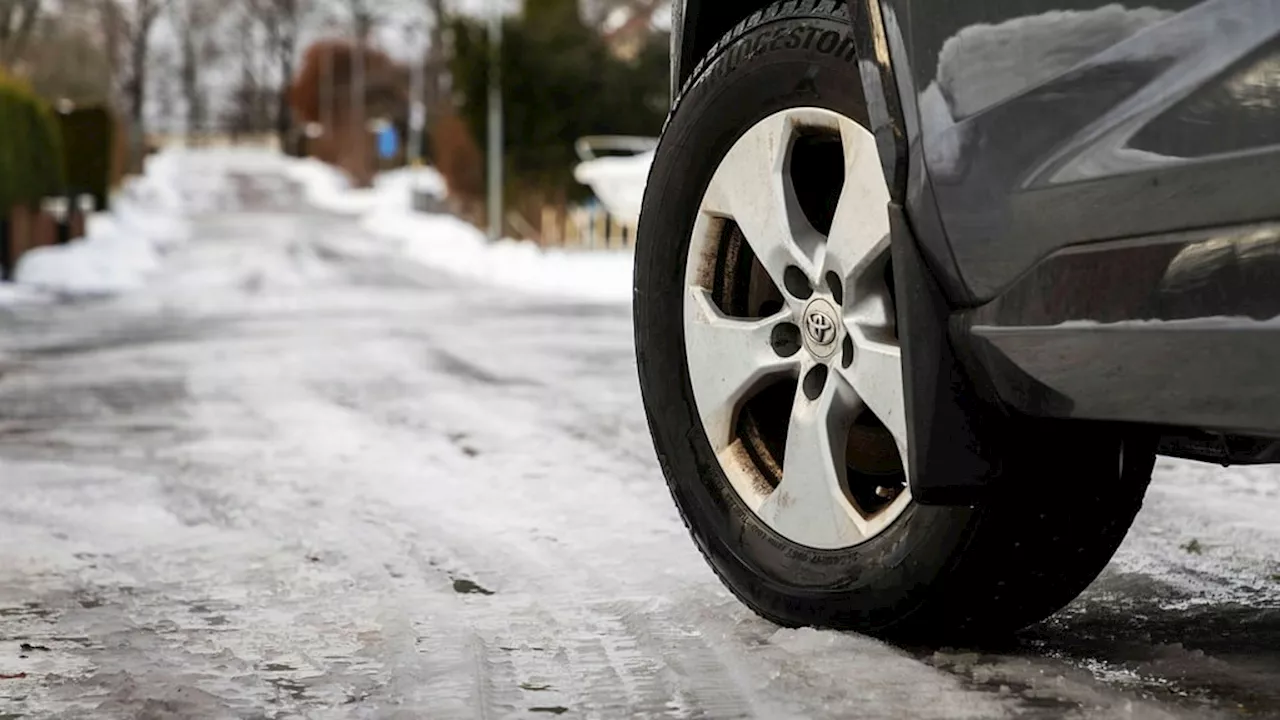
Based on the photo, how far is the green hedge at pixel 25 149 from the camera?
17.9 meters

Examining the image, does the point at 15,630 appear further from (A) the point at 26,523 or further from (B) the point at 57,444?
(B) the point at 57,444

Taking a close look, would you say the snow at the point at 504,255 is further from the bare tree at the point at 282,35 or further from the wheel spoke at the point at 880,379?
the bare tree at the point at 282,35

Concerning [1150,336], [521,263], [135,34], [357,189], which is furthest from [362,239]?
[135,34]

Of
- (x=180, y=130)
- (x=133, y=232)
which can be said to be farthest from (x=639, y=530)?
(x=180, y=130)

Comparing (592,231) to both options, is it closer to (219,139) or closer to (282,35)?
(282,35)

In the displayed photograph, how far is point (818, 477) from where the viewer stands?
293 centimetres

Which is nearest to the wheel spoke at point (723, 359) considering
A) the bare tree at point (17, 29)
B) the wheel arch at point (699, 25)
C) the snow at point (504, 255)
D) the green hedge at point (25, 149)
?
the wheel arch at point (699, 25)

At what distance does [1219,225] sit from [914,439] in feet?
1.83

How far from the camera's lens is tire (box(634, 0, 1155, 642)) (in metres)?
2.69

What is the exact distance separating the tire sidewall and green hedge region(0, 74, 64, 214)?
15633 millimetres

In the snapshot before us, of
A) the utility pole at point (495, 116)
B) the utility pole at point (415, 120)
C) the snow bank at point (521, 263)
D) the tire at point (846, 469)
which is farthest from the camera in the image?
the utility pole at point (415, 120)

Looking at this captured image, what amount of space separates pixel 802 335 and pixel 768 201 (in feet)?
0.83

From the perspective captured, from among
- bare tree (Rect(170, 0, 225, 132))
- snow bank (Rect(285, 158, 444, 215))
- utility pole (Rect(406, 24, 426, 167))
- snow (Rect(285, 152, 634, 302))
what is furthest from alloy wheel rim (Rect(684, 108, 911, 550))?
bare tree (Rect(170, 0, 225, 132))

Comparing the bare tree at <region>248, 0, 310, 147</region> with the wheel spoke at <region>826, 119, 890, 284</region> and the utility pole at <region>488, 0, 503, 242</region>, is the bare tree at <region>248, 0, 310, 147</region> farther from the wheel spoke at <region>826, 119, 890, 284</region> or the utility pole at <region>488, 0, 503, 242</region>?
the wheel spoke at <region>826, 119, 890, 284</region>
